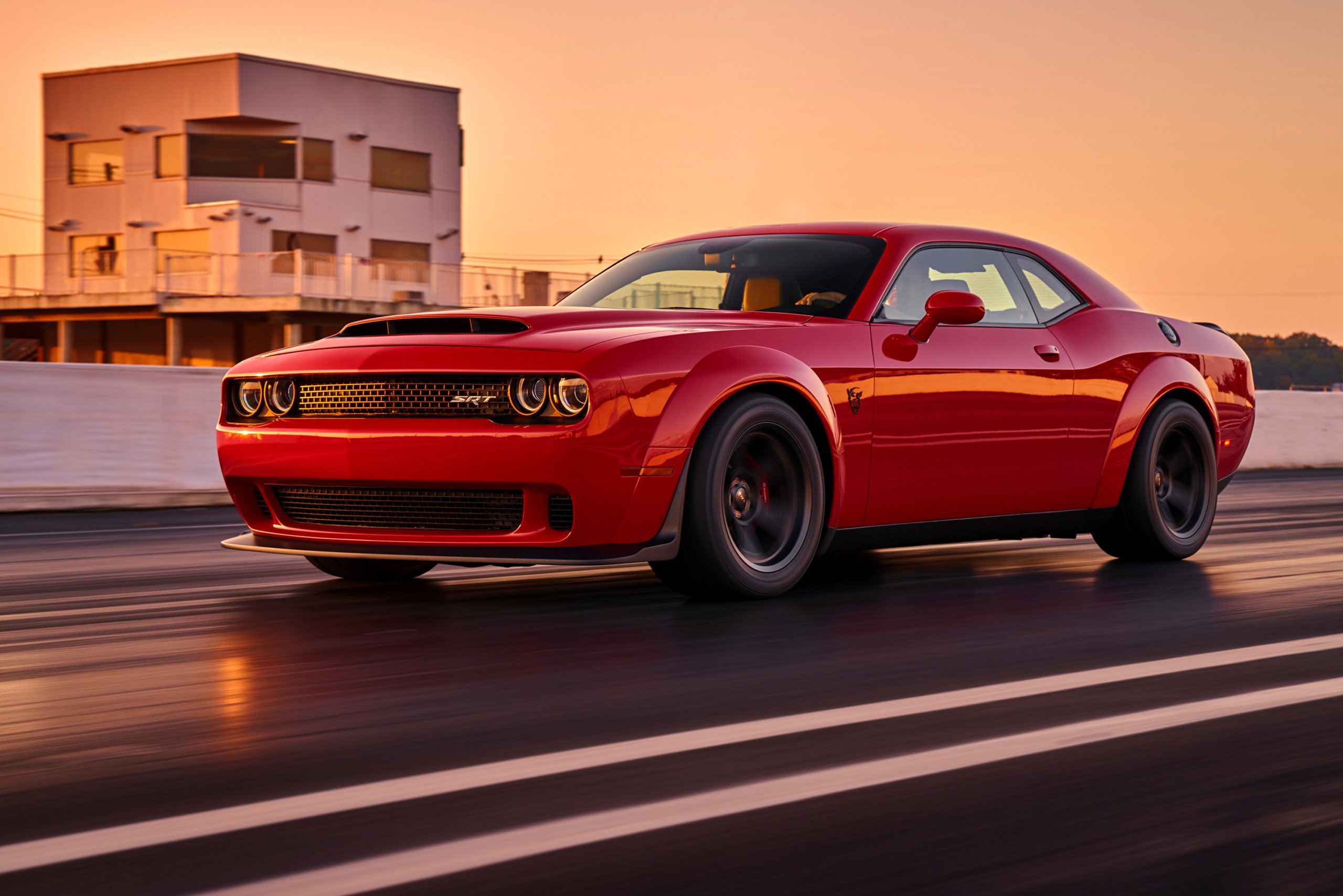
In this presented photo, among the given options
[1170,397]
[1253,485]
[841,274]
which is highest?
[841,274]

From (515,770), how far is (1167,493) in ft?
17.3

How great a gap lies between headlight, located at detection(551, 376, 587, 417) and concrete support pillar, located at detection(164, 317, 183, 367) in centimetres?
4947

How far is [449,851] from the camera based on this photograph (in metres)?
2.73

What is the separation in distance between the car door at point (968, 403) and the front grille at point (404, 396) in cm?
160

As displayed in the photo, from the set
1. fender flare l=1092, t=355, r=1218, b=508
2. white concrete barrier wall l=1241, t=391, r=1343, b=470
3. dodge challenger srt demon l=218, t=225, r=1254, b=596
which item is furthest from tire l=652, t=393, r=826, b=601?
white concrete barrier wall l=1241, t=391, r=1343, b=470

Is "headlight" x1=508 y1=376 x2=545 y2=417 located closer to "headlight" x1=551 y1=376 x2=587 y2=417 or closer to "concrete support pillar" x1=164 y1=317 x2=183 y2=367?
"headlight" x1=551 y1=376 x2=587 y2=417

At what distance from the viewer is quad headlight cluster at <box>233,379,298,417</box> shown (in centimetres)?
→ 591

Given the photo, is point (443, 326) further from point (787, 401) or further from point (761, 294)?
point (761, 294)

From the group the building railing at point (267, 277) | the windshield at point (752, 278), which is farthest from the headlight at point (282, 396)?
the building railing at point (267, 277)

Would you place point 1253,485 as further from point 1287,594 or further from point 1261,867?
point 1261,867

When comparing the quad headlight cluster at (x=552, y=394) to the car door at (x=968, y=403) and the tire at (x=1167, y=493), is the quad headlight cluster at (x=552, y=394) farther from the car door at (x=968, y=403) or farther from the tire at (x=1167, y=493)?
the tire at (x=1167, y=493)

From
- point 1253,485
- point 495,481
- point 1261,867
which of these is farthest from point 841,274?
point 1253,485

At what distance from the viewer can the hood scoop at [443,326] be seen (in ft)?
18.9

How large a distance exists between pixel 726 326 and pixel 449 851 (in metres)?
3.41
